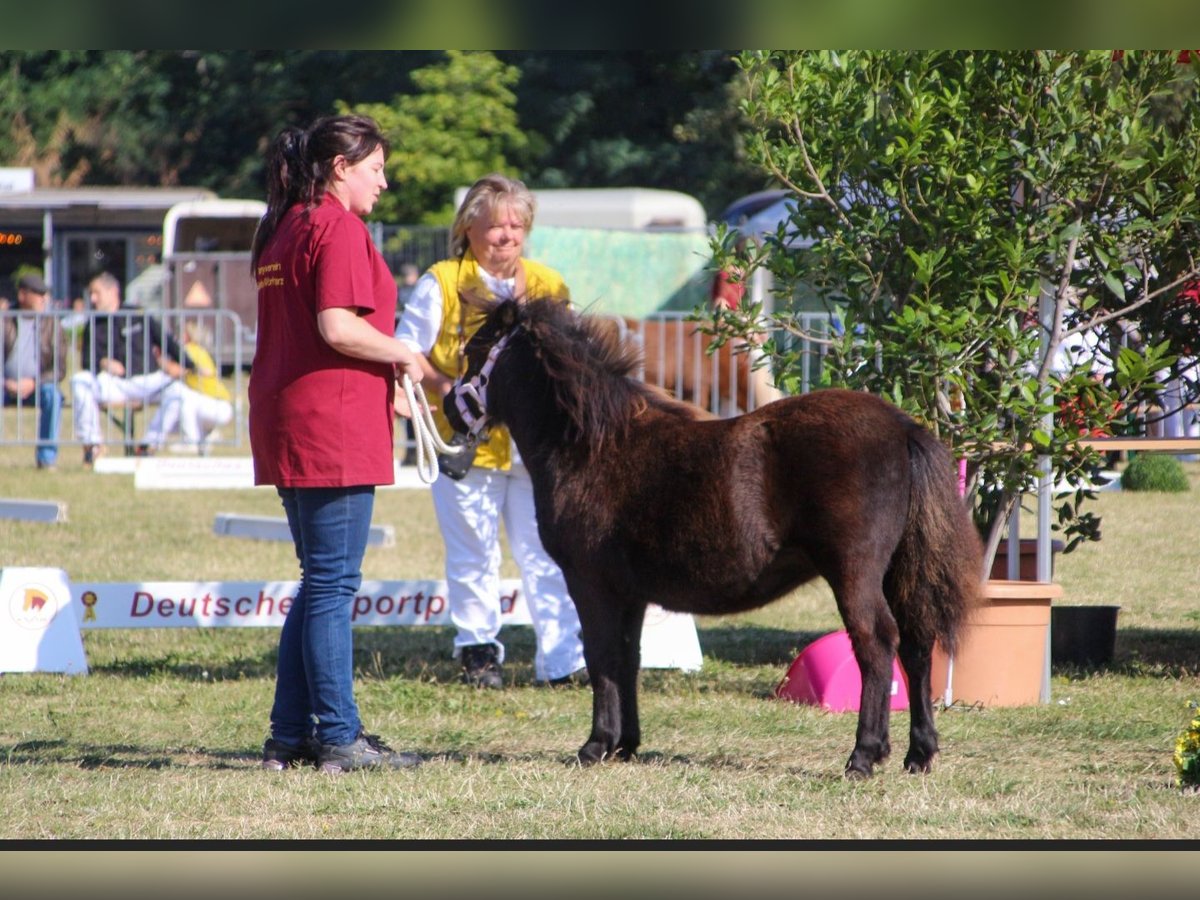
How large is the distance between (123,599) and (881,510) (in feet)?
13.7

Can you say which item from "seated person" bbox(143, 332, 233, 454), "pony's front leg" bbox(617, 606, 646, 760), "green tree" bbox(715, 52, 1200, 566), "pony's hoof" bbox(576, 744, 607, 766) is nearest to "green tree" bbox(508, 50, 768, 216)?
"seated person" bbox(143, 332, 233, 454)

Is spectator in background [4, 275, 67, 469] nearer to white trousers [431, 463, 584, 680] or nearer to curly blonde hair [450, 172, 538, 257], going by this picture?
white trousers [431, 463, 584, 680]

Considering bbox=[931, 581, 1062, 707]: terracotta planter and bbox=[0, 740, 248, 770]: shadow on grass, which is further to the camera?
bbox=[931, 581, 1062, 707]: terracotta planter

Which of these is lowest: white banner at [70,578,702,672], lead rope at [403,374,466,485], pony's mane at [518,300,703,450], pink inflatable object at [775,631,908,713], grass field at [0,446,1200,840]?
grass field at [0,446,1200,840]

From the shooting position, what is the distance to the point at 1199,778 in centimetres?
436

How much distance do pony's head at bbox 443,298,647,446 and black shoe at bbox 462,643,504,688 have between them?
66.8 inches

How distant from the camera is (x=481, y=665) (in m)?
6.46

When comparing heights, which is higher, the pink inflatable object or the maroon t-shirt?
the maroon t-shirt

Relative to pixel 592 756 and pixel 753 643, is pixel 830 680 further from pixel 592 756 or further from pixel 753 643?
pixel 753 643

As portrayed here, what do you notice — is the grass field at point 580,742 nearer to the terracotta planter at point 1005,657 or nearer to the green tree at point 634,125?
the terracotta planter at point 1005,657

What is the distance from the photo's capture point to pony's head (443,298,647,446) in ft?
16.0

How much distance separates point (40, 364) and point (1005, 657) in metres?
12.6

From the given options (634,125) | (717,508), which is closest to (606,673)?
(717,508)
